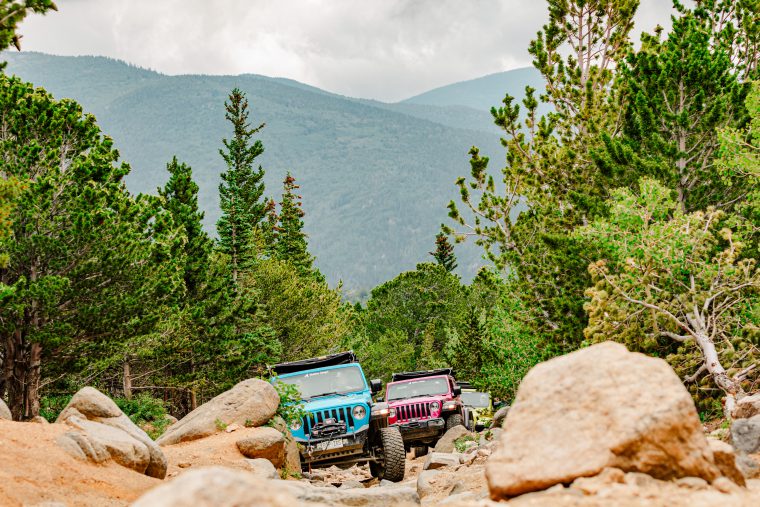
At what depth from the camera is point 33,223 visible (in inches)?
817

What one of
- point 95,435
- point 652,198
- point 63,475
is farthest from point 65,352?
point 652,198

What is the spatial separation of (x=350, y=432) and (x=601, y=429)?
33.3ft

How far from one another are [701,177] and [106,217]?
17570 mm

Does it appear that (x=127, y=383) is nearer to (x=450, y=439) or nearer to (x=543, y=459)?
(x=450, y=439)

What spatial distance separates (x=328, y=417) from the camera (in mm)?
15523

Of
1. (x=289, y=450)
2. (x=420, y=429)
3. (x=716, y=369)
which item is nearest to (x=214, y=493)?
(x=716, y=369)

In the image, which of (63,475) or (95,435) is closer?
(63,475)

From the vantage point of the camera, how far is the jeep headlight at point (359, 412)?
15367 mm

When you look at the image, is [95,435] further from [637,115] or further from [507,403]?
[507,403]

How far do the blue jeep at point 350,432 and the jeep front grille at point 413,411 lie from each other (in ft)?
23.8

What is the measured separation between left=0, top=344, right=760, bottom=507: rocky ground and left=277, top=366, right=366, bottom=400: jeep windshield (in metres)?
3.19

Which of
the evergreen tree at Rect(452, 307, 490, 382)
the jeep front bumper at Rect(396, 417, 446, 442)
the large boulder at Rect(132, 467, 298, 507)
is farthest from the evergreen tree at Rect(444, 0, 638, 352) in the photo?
the evergreen tree at Rect(452, 307, 490, 382)

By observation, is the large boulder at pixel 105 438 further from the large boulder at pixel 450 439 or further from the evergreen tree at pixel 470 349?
the evergreen tree at pixel 470 349

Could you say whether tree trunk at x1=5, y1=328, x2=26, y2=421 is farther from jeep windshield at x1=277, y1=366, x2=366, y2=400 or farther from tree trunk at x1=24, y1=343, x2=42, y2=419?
jeep windshield at x1=277, y1=366, x2=366, y2=400
